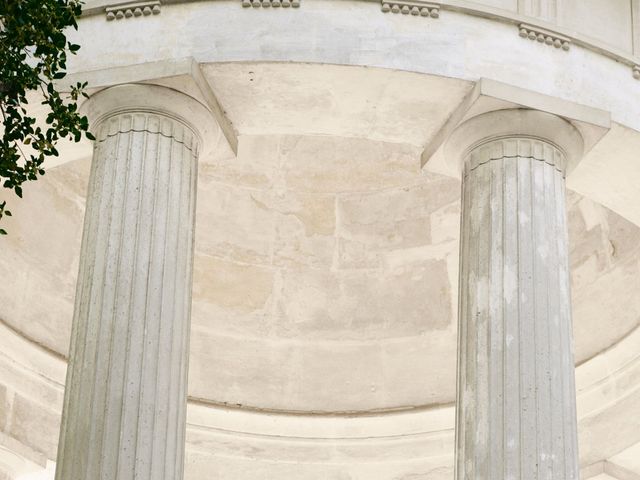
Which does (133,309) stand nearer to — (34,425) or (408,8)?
(408,8)

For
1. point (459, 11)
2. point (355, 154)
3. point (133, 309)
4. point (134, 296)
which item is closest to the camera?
point (133, 309)

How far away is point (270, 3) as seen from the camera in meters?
31.9

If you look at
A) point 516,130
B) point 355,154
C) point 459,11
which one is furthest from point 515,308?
point 355,154

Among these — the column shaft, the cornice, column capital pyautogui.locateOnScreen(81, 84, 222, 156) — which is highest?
the cornice

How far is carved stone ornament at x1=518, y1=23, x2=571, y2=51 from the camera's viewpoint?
107 ft

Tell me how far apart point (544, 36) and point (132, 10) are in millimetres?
7664

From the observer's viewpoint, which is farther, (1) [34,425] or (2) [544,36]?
(1) [34,425]

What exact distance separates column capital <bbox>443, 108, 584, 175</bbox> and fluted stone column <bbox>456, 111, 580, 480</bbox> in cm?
2

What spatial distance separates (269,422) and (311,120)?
14280mm

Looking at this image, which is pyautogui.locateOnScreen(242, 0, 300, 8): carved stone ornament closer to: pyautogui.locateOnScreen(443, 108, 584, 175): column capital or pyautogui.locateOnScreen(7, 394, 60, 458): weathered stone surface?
pyautogui.locateOnScreen(443, 108, 584, 175): column capital

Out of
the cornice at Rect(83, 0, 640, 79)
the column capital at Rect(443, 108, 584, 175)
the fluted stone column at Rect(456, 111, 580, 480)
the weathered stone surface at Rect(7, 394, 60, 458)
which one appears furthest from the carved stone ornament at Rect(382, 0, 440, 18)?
the weathered stone surface at Rect(7, 394, 60, 458)

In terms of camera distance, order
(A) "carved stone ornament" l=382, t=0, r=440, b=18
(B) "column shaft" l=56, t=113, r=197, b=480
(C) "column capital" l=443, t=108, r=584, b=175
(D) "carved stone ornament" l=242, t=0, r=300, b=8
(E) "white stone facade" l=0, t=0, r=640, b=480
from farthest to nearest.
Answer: (A) "carved stone ornament" l=382, t=0, r=440, b=18, (D) "carved stone ornament" l=242, t=0, r=300, b=8, (C) "column capital" l=443, t=108, r=584, b=175, (E) "white stone facade" l=0, t=0, r=640, b=480, (B) "column shaft" l=56, t=113, r=197, b=480

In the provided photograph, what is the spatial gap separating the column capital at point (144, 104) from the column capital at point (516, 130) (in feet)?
15.7

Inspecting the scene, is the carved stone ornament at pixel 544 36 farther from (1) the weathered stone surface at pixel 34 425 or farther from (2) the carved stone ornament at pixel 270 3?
(1) the weathered stone surface at pixel 34 425
